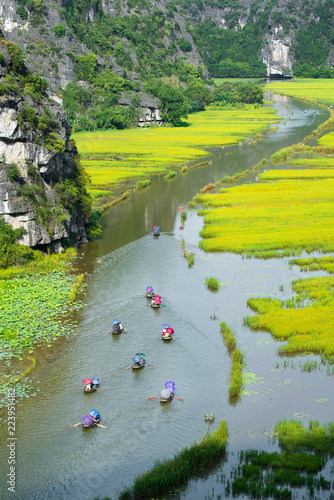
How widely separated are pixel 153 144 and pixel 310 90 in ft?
305

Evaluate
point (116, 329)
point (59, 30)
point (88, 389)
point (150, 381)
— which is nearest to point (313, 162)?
point (116, 329)

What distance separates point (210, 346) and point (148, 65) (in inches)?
4990

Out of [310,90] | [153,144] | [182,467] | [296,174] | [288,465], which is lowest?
[288,465]

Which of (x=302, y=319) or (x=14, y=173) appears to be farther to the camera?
(x=14, y=173)

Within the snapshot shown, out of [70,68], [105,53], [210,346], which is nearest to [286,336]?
[210,346]

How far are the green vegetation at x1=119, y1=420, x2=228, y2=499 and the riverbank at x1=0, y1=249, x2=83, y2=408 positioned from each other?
675cm

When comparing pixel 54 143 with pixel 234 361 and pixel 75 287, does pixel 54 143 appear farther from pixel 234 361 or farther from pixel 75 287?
pixel 234 361

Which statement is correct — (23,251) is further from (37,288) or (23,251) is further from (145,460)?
(145,460)

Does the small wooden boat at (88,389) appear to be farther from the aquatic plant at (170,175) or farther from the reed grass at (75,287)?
the aquatic plant at (170,175)

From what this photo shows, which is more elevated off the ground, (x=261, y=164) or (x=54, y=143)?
(x=54, y=143)

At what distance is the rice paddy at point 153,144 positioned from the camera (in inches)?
2771

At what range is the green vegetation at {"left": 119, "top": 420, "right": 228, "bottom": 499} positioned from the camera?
1717 centimetres

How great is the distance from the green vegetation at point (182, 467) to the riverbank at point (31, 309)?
675cm

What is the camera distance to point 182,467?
17844 millimetres
